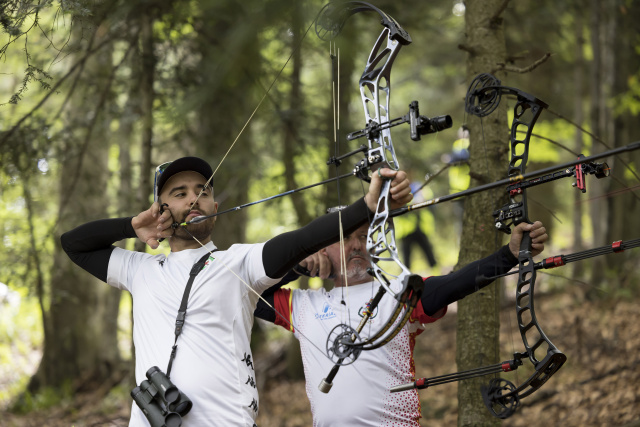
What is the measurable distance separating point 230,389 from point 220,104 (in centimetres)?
413

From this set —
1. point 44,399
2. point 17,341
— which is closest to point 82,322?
point 44,399

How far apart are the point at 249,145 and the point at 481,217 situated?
3435 millimetres

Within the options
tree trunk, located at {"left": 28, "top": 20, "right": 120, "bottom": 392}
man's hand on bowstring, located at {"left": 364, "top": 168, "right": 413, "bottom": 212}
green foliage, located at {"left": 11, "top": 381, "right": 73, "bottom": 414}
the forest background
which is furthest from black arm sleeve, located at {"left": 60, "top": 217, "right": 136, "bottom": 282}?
green foliage, located at {"left": 11, "top": 381, "right": 73, "bottom": 414}

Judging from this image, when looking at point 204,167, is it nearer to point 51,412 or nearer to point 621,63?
point 51,412

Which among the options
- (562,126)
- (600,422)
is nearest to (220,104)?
(600,422)

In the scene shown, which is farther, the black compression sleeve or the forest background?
the forest background

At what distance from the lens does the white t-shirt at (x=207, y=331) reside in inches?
112

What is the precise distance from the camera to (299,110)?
21.7 feet

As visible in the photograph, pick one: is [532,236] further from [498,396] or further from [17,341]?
[17,341]

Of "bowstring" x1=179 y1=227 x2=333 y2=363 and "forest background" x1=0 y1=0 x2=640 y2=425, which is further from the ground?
"forest background" x1=0 y1=0 x2=640 y2=425

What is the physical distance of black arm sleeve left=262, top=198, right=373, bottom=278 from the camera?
104 inches

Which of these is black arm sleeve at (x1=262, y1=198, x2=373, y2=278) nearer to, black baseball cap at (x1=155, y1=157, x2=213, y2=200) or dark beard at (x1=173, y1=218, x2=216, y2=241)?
dark beard at (x1=173, y1=218, x2=216, y2=241)

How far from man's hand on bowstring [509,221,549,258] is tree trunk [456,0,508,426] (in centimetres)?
95

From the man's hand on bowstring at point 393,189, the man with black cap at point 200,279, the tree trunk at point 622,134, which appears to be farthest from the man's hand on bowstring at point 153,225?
the tree trunk at point 622,134
